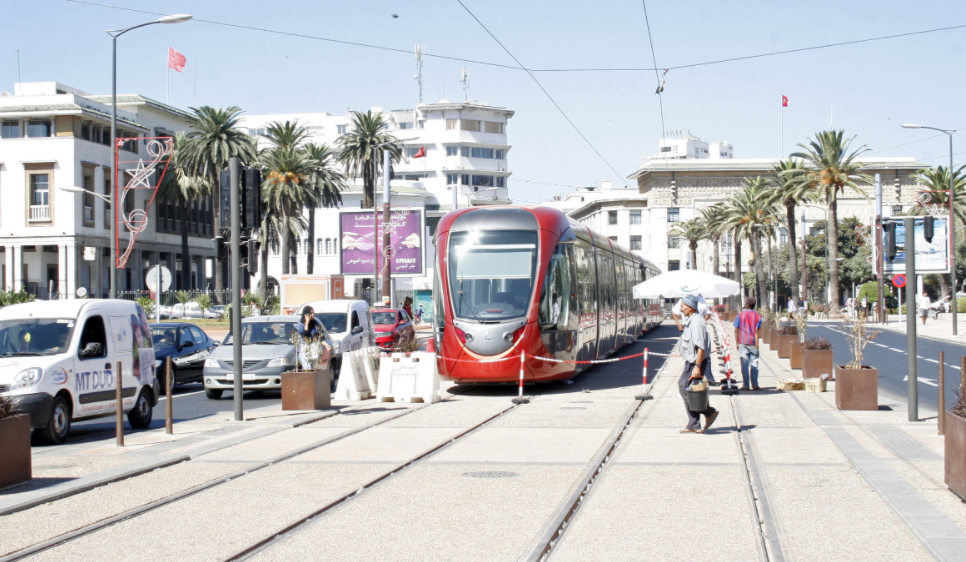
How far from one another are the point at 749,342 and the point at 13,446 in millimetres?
13681

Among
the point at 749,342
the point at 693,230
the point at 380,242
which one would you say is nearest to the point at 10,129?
the point at 380,242

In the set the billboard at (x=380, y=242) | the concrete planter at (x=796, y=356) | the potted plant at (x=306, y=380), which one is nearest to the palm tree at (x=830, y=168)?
the billboard at (x=380, y=242)

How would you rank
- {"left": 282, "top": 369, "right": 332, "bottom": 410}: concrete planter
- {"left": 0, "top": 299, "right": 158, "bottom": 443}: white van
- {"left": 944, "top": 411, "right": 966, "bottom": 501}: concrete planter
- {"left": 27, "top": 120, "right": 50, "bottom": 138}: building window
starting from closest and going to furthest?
{"left": 944, "top": 411, "right": 966, "bottom": 501}: concrete planter
{"left": 0, "top": 299, "right": 158, "bottom": 443}: white van
{"left": 282, "top": 369, "right": 332, "bottom": 410}: concrete planter
{"left": 27, "top": 120, "right": 50, "bottom": 138}: building window

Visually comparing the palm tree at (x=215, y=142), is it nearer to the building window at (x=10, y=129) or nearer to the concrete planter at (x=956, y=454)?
the building window at (x=10, y=129)

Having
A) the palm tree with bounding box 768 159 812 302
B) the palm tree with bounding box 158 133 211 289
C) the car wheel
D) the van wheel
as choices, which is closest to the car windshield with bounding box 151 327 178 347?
the van wheel

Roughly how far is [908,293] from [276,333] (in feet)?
42.1

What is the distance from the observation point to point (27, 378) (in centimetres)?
1369

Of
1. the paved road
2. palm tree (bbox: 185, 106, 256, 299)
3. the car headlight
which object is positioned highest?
palm tree (bbox: 185, 106, 256, 299)

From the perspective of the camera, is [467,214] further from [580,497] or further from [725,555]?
[725,555]

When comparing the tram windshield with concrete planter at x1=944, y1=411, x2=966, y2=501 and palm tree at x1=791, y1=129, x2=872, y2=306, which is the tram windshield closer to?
concrete planter at x1=944, y1=411, x2=966, y2=501

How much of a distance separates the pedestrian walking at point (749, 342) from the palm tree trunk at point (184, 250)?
203ft

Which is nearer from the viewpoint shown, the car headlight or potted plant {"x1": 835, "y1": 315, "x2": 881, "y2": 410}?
the car headlight

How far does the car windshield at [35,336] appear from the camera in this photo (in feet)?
47.8

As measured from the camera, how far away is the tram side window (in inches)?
769
